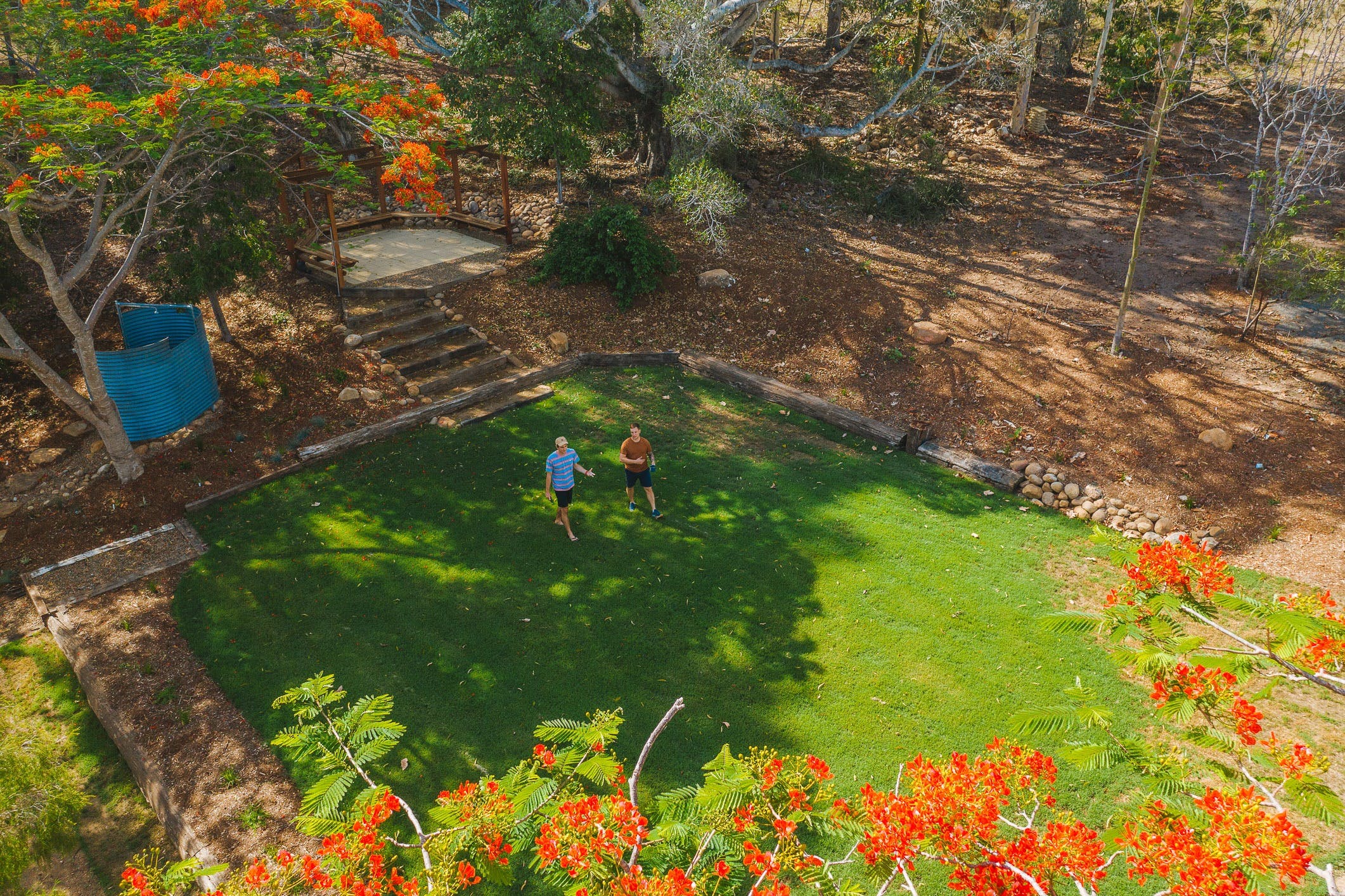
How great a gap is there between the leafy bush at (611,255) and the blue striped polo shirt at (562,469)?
551cm

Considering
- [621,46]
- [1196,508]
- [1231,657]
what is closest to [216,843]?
[1231,657]

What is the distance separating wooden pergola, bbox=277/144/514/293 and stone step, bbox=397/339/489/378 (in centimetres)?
168

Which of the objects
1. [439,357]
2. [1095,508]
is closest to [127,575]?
[439,357]

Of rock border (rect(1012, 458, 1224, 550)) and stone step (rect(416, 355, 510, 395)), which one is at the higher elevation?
stone step (rect(416, 355, 510, 395))

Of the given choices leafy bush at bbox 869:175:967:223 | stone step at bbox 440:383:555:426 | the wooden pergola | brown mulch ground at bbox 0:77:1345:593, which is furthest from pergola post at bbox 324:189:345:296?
leafy bush at bbox 869:175:967:223

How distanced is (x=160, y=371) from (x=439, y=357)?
3388 mm

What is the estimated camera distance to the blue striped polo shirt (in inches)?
311

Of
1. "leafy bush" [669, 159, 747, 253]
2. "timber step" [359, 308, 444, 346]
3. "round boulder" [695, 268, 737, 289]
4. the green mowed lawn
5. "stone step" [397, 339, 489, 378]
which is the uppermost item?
"leafy bush" [669, 159, 747, 253]

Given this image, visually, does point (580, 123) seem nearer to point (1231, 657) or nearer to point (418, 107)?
point (418, 107)

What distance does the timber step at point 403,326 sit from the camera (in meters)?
11.3

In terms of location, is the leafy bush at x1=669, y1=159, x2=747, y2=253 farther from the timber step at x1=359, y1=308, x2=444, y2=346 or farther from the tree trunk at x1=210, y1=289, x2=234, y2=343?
the tree trunk at x1=210, y1=289, x2=234, y2=343

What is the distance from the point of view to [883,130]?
63.6 ft

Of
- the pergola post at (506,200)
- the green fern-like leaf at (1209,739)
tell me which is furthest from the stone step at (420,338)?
the green fern-like leaf at (1209,739)

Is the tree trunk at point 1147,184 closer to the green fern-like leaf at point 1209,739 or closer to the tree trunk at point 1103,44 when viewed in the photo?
the tree trunk at point 1103,44
